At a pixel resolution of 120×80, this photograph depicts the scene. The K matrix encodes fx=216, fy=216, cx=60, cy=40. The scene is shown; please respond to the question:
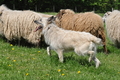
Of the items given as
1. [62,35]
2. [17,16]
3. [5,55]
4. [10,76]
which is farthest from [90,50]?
[17,16]

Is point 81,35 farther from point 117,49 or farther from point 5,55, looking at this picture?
point 117,49

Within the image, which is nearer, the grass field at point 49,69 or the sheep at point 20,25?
the grass field at point 49,69

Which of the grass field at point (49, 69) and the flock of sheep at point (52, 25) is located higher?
the flock of sheep at point (52, 25)

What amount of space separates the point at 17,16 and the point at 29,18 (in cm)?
59

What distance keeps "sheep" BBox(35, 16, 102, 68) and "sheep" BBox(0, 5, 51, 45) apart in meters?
1.85

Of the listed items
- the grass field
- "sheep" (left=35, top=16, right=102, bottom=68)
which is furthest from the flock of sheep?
the grass field

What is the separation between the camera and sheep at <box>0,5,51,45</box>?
8.52 meters

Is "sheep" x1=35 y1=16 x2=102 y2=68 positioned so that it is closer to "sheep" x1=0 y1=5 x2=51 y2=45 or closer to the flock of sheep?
the flock of sheep

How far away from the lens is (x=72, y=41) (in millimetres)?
6051

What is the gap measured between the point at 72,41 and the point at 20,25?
3.31m

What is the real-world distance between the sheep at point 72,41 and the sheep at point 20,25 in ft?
6.07

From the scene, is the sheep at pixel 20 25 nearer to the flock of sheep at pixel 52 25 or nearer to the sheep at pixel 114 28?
the flock of sheep at pixel 52 25

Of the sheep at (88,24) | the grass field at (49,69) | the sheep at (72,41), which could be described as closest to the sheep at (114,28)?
the sheep at (88,24)

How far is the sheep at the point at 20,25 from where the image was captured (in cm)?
852
